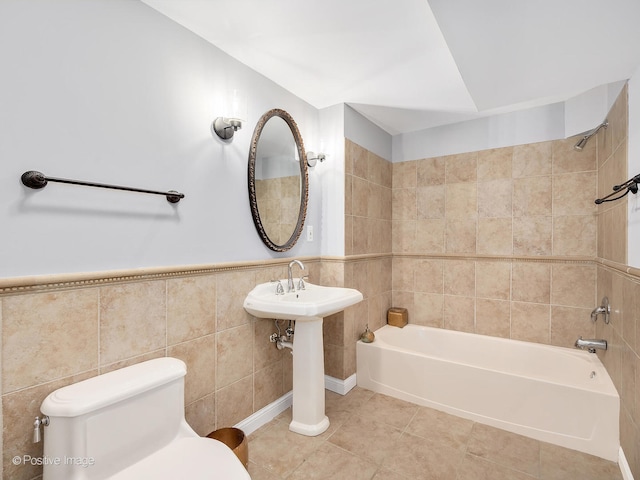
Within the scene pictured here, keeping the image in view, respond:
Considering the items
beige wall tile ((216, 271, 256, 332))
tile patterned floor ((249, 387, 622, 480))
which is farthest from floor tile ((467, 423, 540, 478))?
beige wall tile ((216, 271, 256, 332))

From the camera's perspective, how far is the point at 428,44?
5.44ft

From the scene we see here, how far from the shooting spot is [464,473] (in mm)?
1600

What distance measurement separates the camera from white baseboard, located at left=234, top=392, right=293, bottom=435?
1873 mm

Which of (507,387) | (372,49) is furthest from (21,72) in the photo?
(507,387)

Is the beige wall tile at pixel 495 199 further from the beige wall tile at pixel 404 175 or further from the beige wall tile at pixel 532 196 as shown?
the beige wall tile at pixel 404 175

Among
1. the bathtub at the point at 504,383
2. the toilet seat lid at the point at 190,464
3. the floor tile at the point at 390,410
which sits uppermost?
the toilet seat lid at the point at 190,464

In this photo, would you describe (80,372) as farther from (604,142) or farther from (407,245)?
(604,142)

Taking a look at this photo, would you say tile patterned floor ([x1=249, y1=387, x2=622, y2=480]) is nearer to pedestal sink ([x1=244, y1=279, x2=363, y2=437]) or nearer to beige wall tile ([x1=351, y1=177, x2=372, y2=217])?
pedestal sink ([x1=244, y1=279, x2=363, y2=437])

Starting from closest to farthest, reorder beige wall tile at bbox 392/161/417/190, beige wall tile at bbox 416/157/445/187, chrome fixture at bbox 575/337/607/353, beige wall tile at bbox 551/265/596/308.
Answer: chrome fixture at bbox 575/337/607/353, beige wall tile at bbox 551/265/596/308, beige wall tile at bbox 416/157/445/187, beige wall tile at bbox 392/161/417/190

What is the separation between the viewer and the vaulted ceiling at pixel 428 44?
1326 millimetres

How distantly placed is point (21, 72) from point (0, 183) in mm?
387

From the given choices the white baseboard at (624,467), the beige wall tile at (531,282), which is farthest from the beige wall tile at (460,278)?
the white baseboard at (624,467)

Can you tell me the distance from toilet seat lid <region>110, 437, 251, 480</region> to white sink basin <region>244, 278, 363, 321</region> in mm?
652

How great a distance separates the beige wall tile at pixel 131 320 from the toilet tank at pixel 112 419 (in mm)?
82
